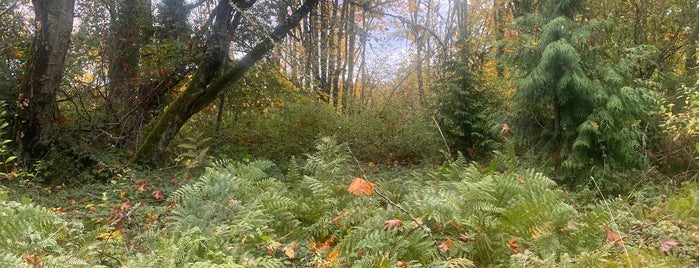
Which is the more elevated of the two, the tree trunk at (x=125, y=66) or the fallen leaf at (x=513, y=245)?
the tree trunk at (x=125, y=66)

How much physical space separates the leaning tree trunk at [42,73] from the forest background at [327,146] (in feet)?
0.06

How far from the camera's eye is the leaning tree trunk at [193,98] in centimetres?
706

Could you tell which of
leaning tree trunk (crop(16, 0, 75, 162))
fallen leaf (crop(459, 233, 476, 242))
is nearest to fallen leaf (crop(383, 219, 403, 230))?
fallen leaf (crop(459, 233, 476, 242))

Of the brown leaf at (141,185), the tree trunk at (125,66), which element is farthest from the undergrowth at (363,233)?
the tree trunk at (125,66)

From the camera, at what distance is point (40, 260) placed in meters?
2.66

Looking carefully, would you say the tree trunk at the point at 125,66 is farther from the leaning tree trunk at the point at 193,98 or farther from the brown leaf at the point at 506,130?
the brown leaf at the point at 506,130

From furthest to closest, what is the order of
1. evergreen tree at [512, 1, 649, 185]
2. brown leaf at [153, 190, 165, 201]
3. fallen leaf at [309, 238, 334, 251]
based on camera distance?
evergreen tree at [512, 1, 649, 185] < brown leaf at [153, 190, 165, 201] < fallen leaf at [309, 238, 334, 251]

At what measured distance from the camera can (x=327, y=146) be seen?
5.26m

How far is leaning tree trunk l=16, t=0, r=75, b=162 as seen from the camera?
6.18m

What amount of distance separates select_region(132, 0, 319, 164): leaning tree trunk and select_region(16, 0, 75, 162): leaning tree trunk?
1319mm

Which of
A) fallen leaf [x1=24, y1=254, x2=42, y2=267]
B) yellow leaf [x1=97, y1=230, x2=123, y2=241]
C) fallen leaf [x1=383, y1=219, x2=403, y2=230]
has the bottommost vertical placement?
yellow leaf [x1=97, y1=230, x2=123, y2=241]

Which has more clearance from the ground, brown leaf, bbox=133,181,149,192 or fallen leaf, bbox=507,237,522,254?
fallen leaf, bbox=507,237,522,254

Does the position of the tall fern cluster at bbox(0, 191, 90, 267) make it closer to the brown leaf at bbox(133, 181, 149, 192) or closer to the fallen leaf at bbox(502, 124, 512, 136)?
the brown leaf at bbox(133, 181, 149, 192)

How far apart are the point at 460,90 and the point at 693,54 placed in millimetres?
3596
